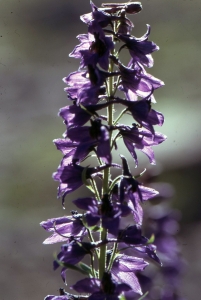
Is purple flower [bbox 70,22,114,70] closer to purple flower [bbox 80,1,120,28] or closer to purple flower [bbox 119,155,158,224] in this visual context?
purple flower [bbox 80,1,120,28]

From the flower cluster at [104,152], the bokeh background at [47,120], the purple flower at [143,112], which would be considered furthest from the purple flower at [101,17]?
the bokeh background at [47,120]

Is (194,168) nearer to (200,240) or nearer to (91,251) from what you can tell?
(200,240)

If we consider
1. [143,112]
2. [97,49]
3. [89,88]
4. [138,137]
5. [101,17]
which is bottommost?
[138,137]

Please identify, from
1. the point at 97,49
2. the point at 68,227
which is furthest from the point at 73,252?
the point at 97,49

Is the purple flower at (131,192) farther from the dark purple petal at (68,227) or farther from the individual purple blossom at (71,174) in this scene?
the dark purple petal at (68,227)

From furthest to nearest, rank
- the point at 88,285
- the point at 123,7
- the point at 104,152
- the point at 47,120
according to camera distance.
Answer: the point at 47,120
the point at 123,7
the point at 88,285
the point at 104,152

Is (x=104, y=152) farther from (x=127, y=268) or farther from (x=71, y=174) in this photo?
(x=127, y=268)

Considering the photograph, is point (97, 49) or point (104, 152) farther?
point (97, 49)

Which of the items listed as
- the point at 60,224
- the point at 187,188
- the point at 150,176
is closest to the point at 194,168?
the point at 187,188
